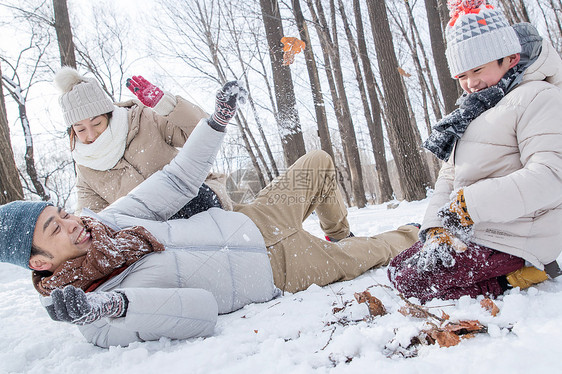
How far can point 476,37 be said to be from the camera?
1855mm

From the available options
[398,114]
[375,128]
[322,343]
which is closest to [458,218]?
[322,343]

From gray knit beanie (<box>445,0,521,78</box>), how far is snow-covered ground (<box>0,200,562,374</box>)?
1.14 metres

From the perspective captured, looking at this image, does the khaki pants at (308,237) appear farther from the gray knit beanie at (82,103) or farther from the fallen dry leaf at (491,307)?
Answer: the gray knit beanie at (82,103)

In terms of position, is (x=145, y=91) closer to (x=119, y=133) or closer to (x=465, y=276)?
(x=119, y=133)

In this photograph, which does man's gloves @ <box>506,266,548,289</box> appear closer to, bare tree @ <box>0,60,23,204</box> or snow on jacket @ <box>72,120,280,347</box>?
snow on jacket @ <box>72,120,280,347</box>

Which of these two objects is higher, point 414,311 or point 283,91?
point 283,91

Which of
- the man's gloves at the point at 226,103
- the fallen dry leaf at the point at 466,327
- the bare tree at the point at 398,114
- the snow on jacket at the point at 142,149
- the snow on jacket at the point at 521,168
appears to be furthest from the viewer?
the bare tree at the point at 398,114

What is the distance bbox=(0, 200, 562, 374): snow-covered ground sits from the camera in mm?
1073

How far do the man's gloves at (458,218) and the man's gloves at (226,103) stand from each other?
1.40 metres

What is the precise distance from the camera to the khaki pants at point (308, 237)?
2379 millimetres

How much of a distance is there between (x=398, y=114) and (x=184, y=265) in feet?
20.2

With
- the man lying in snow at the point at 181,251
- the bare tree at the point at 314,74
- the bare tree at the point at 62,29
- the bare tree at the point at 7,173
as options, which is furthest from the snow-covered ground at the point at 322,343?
the bare tree at the point at 314,74

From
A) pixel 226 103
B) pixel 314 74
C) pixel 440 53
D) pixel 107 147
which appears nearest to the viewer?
pixel 226 103

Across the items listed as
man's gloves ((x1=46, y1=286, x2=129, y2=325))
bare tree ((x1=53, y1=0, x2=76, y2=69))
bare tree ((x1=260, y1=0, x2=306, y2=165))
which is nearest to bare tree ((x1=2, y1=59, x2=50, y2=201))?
bare tree ((x1=53, y1=0, x2=76, y2=69))
